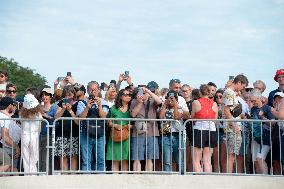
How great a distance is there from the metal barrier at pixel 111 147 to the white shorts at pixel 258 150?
1328 mm

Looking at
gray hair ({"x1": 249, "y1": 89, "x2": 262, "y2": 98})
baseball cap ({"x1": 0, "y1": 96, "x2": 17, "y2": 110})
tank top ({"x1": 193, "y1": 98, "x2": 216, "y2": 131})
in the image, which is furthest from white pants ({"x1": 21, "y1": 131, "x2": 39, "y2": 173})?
gray hair ({"x1": 249, "y1": 89, "x2": 262, "y2": 98})

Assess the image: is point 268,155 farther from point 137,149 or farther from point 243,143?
point 137,149

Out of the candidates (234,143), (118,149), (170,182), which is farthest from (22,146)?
(234,143)

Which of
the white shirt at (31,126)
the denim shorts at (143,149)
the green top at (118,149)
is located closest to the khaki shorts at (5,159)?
A: the white shirt at (31,126)

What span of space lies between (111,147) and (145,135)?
2.15 feet

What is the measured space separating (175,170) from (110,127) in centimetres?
146

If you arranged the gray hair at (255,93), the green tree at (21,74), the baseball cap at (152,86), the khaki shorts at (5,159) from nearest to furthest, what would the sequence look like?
the khaki shorts at (5,159) < the baseball cap at (152,86) < the gray hair at (255,93) < the green tree at (21,74)

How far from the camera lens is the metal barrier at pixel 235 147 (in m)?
14.1

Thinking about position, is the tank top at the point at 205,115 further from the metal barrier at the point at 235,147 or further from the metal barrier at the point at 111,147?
the metal barrier at the point at 111,147

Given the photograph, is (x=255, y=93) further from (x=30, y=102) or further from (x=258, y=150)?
(x=30, y=102)

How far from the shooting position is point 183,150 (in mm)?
14117

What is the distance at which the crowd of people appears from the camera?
14016 mm

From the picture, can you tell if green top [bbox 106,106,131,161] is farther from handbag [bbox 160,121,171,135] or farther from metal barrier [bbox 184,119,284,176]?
metal barrier [bbox 184,119,284,176]

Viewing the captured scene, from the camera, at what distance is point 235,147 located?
14250 mm
